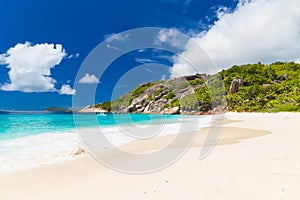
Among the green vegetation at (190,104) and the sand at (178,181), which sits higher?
the green vegetation at (190,104)

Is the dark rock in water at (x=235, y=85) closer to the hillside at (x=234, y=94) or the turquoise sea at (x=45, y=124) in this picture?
the hillside at (x=234, y=94)

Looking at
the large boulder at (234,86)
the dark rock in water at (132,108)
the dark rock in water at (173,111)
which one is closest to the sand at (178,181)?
the large boulder at (234,86)

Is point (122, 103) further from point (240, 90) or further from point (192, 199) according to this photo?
point (192, 199)

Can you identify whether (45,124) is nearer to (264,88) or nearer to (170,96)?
(264,88)

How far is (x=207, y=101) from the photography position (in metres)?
63.8

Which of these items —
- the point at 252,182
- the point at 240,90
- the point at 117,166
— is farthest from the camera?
the point at 240,90

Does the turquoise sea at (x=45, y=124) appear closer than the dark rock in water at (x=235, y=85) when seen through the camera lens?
Yes

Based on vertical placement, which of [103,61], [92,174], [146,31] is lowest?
[92,174]

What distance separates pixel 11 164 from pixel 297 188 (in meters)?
7.29

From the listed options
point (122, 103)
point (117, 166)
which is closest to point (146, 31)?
point (117, 166)

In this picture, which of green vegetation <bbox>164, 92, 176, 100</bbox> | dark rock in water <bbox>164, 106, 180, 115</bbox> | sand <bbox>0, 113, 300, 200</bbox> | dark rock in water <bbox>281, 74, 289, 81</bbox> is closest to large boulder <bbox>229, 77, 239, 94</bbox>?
dark rock in water <bbox>281, 74, 289, 81</bbox>

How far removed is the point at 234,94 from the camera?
60188mm

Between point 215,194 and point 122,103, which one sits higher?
point 122,103

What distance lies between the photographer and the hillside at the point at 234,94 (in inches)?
1913
